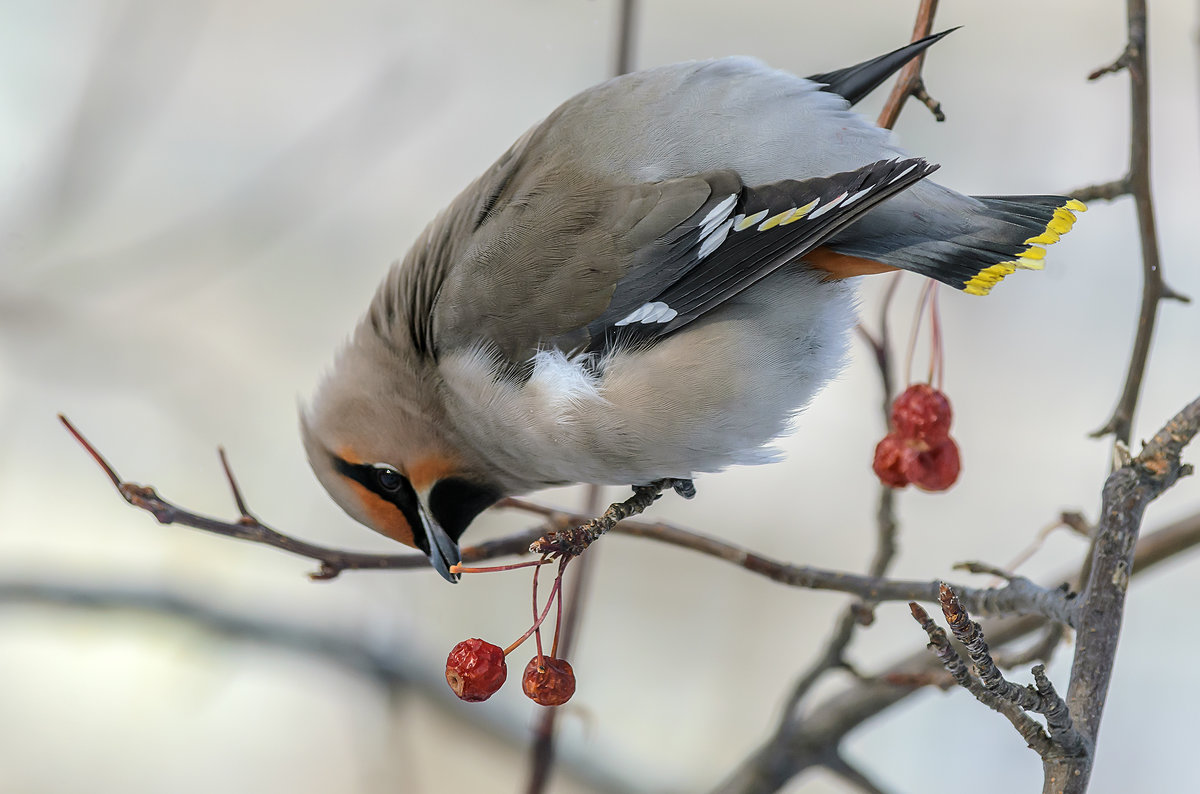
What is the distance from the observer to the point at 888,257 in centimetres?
140

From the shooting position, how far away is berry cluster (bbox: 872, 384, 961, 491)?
1.63 metres

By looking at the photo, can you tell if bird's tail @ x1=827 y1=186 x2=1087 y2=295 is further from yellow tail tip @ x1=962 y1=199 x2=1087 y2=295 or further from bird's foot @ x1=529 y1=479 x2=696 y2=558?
bird's foot @ x1=529 y1=479 x2=696 y2=558

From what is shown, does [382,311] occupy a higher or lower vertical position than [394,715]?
higher

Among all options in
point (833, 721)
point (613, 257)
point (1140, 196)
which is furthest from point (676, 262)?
point (833, 721)

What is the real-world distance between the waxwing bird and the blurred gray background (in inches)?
40.2

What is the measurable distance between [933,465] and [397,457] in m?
0.79

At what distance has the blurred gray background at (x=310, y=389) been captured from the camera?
256cm

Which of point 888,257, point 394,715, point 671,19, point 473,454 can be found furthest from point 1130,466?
point 394,715

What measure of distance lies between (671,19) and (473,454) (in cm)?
132

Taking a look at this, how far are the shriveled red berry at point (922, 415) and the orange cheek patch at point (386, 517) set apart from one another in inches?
29.1

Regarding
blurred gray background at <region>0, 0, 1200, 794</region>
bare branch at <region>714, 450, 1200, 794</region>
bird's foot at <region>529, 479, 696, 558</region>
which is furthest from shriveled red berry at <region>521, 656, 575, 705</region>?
blurred gray background at <region>0, 0, 1200, 794</region>

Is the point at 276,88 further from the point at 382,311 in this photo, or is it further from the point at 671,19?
the point at 382,311

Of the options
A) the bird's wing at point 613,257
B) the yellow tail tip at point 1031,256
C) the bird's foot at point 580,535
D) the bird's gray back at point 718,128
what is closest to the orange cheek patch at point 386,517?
the bird's wing at point 613,257

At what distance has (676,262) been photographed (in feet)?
4.70
